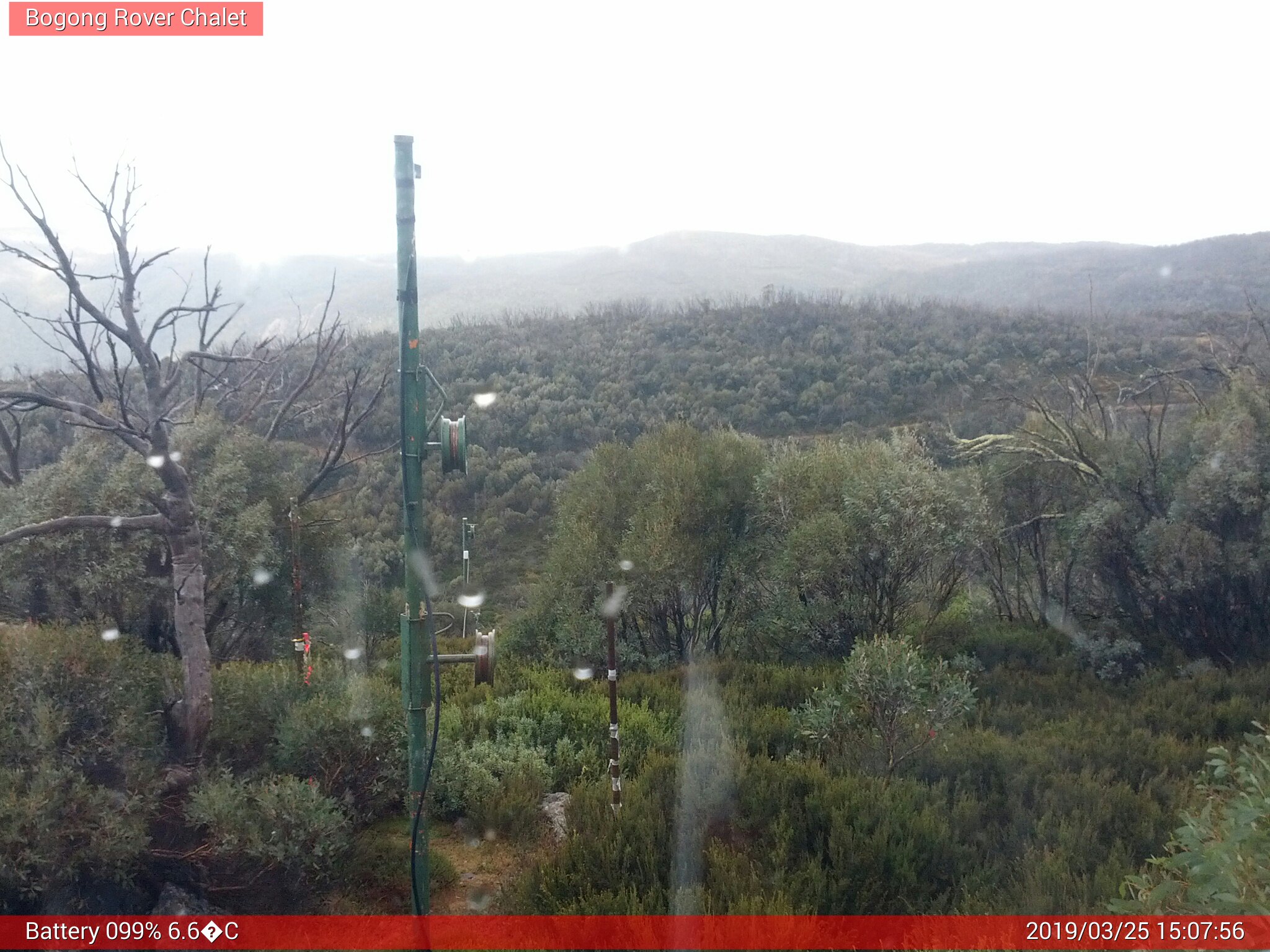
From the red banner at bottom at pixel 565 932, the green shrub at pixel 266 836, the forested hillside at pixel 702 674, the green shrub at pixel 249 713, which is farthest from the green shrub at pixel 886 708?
the green shrub at pixel 249 713

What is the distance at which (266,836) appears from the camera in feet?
18.8

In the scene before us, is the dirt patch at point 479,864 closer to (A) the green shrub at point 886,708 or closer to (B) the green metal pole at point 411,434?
(B) the green metal pole at point 411,434

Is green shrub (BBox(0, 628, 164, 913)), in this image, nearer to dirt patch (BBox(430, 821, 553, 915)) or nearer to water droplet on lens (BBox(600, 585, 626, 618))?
dirt patch (BBox(430, 821, 553, 915))

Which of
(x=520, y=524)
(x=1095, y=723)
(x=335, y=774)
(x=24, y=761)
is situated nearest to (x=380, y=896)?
(x=335, y=774)

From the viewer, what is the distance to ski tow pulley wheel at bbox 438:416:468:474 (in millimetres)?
4492

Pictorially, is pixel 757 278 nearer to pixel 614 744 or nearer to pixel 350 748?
pixel 614 744

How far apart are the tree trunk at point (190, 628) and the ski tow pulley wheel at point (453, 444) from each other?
280 centimetres

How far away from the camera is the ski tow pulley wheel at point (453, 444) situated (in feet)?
14.7

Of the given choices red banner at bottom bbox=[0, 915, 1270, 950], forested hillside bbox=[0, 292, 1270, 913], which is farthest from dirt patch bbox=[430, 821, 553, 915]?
red banner at bottom bbox=[0, 915, 1270, 950]

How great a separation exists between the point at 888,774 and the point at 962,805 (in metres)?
0.95

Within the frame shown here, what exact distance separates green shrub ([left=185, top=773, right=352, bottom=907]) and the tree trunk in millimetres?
501

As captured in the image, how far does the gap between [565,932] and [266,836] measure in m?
2.28

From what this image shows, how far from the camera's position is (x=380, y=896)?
6211 millimetres

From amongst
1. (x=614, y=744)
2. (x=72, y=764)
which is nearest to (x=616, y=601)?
(x=614, y=744)
